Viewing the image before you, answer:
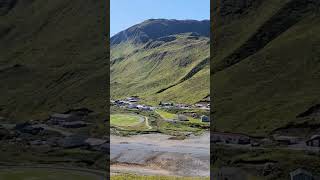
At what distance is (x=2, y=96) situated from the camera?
101 ft

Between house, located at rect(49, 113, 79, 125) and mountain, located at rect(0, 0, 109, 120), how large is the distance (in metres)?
0.41

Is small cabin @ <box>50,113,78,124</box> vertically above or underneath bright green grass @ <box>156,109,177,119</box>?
underneath

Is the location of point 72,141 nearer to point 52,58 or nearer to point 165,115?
point 52,58

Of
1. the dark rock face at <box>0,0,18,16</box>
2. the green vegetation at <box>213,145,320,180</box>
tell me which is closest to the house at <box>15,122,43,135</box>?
the dark rock face at <box>0,0,18,16</box>

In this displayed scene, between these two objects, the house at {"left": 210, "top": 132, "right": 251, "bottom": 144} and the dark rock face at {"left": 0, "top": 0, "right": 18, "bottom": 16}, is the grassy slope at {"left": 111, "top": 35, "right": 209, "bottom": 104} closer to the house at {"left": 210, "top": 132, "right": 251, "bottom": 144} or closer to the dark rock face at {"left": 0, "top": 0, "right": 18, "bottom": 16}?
the dark rock face at {"left": 0, "top": 0, "right": 18, "bottom": 16}

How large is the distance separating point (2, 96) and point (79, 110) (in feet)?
22.4

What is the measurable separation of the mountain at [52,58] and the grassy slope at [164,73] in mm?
55511

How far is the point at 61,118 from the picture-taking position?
29.2 metres

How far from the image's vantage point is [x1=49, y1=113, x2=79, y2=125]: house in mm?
28938

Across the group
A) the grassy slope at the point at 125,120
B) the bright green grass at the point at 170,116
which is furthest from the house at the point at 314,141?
the grassy slope at the point at 125,120

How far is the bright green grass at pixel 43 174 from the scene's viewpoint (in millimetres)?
26203

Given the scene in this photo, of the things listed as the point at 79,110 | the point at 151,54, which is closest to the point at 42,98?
the point at 79,110

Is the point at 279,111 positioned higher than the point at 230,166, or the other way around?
the point at 279,111

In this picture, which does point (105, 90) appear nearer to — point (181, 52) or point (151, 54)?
point (181, 52)
